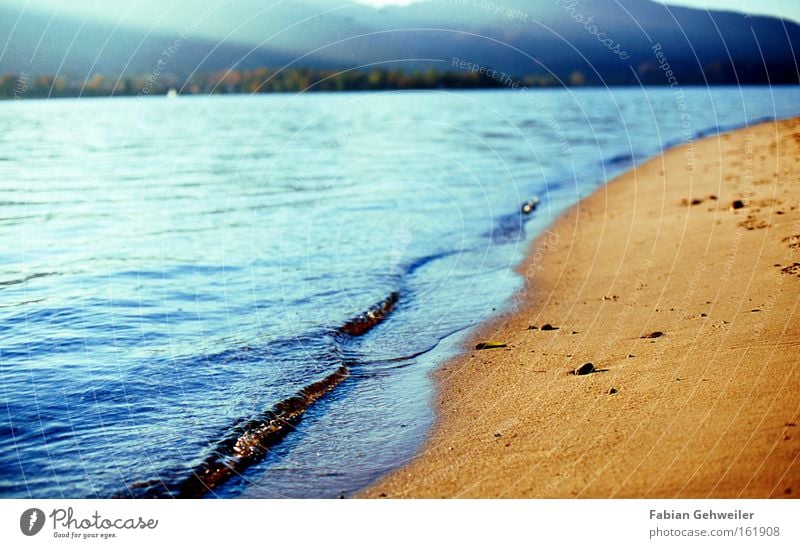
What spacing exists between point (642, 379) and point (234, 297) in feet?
19.0

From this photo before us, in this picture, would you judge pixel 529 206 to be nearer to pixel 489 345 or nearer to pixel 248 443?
pixel 489 345

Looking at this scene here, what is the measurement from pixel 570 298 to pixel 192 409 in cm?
484

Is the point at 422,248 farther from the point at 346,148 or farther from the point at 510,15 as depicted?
the point at 346,148

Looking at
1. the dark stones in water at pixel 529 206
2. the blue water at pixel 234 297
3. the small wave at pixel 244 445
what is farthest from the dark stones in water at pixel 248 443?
the dark stones in water at pixel 529 206

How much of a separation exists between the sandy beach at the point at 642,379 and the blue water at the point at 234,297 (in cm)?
53

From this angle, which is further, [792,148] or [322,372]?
[792,148]

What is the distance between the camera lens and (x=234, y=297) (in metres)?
9.55

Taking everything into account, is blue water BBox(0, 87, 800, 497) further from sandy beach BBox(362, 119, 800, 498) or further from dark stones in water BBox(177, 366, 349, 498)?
sandy beach BBox(362, 119, 800, 498)

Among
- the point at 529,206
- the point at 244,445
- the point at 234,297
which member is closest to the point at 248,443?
the point at 244,445

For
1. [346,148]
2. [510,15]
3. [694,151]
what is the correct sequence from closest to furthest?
[510,15], [694,151], [346,148]

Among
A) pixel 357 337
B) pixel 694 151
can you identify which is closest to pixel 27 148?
pixel 357 337

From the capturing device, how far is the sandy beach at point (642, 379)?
4562 mm
